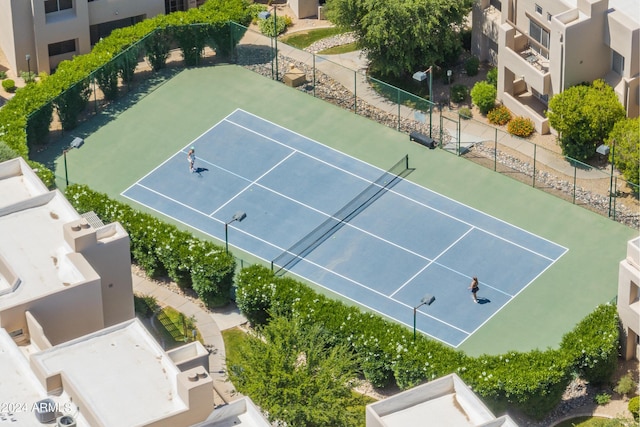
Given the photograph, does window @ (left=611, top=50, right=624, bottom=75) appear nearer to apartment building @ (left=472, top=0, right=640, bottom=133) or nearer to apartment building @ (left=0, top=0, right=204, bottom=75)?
apartment building @ (left=472, top=0, right=640, bottom=133)

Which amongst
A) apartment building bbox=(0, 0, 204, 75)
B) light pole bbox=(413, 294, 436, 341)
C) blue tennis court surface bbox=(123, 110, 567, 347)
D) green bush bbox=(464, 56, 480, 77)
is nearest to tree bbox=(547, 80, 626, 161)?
blue tennis court surface bbox=(123, 110, 567, 347)

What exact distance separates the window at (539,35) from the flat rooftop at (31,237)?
97.1 ft

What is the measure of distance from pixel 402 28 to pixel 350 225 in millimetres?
13244

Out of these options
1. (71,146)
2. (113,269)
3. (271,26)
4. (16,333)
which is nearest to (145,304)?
(113,269)

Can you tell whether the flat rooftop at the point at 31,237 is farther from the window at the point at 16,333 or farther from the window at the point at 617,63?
the window at the point at 617,63

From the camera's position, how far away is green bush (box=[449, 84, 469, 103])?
317ft

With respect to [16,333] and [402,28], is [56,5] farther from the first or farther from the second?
[16,333]

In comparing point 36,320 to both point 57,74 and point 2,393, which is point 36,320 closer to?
point 2,393

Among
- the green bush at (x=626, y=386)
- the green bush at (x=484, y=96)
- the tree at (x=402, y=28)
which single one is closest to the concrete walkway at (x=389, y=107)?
the green bush at (x=484, y=96)

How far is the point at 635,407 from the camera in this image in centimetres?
7612

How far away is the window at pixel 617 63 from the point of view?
299ft

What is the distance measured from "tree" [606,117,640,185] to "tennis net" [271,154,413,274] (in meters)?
10.8

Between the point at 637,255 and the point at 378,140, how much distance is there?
20.3 metres

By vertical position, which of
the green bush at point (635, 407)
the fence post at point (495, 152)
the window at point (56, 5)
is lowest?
the green bush at point (635, 407)
